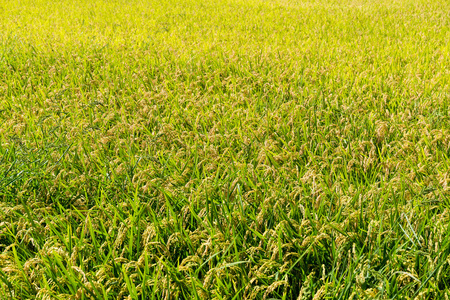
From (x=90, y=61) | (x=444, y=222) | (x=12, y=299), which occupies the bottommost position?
(x=444, y=222)

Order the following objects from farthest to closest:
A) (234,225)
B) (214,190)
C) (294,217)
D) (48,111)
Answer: (48,111)
(214,190)
(294,217)
(234,225)

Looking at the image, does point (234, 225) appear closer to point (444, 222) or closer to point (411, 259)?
point (411, 259)

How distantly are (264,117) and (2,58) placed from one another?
3500mm

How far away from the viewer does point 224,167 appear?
8.07 feet

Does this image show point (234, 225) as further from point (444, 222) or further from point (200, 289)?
point (444, 222)

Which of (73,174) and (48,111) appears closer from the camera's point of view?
(73,174)

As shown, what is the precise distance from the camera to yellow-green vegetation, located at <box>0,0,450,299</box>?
1.54 metres

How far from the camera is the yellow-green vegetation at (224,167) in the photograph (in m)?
1.54

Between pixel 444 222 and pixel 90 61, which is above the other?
pixel 90 61

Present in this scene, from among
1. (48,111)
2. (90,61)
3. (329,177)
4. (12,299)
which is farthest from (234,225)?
(90,61)

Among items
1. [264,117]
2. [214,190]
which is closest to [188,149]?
[214,190]

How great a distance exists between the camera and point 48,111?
344 centimetres

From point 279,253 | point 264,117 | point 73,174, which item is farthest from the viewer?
point 264,117

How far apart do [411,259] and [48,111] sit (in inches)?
114
